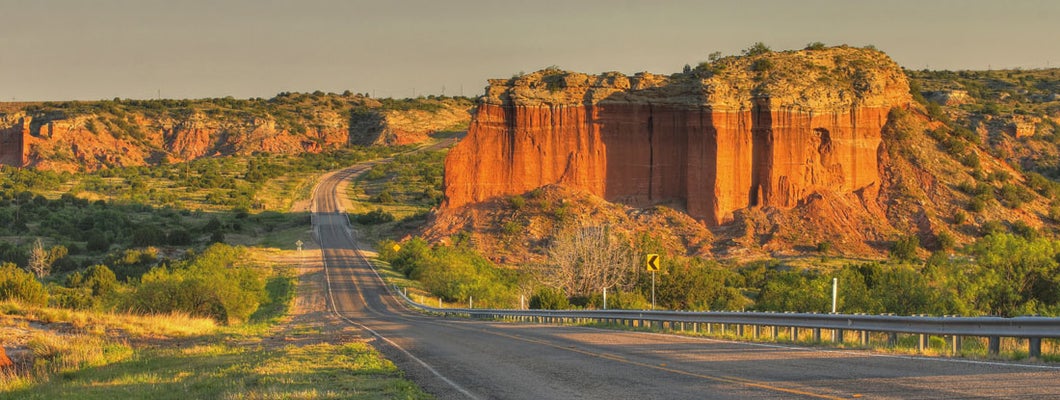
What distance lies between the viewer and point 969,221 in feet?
217

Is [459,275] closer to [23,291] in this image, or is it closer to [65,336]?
[23,291]

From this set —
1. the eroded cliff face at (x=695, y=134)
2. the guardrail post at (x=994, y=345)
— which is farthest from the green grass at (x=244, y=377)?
the eroded cliff face at (x=695, y=134)

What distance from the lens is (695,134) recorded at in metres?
70.4

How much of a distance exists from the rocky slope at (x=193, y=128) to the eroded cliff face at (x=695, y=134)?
3558 inches

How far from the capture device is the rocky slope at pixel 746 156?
2667 inches

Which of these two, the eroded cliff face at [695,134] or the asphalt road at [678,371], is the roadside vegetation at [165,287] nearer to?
the asphalt road at [678,371]

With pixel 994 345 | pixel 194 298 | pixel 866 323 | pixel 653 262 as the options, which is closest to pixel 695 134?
pixel 194 298

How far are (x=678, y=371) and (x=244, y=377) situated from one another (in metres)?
6.97

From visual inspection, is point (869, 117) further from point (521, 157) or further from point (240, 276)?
point (240, 276)

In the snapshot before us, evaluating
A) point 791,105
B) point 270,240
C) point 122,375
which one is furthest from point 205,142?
point 122,375

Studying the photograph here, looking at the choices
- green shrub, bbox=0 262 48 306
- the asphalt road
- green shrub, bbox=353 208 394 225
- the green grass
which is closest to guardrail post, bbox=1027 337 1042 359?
the asphalt road

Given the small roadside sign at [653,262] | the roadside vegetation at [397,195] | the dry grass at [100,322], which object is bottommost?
the dry grass at [100,322]

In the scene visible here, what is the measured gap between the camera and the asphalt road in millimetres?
10805

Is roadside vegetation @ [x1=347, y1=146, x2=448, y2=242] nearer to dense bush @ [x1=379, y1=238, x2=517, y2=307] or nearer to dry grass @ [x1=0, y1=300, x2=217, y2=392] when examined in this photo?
dense bush @ [x1=379, y1=238, x2=517, y2=307]
